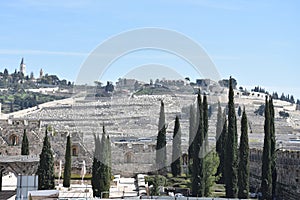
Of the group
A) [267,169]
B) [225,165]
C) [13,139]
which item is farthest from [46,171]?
[13,139]

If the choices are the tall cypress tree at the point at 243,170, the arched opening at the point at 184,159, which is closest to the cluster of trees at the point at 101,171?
the tall cypress tree at the point at 243,170

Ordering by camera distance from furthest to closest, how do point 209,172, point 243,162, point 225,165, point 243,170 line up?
1. point 225,165
2. point 209,172
3. point 243,162
4. point 243,170

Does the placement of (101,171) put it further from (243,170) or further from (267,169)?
(267,169)

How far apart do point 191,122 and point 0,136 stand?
530 inches

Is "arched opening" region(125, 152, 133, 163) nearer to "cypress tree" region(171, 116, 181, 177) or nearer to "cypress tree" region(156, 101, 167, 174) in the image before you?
"cypress tree" region(156, 101, 167, 174)

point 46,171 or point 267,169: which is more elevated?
point 267,169

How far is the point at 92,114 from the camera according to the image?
275ft

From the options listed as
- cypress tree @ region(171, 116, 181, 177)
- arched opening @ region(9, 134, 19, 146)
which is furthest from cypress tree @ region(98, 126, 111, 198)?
arched opening @ region(9, 134, 19, 146)

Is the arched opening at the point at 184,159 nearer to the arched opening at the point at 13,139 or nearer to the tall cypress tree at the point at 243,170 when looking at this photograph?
the arched opening at the point at 13,139

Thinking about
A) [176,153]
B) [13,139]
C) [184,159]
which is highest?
[13,139]

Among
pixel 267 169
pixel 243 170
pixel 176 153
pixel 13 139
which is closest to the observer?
pixel 243 170

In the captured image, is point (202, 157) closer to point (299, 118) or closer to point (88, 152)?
point (88, 152)

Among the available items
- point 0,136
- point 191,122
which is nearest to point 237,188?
point 191,122

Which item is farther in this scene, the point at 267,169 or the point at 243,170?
the point at 267,169
